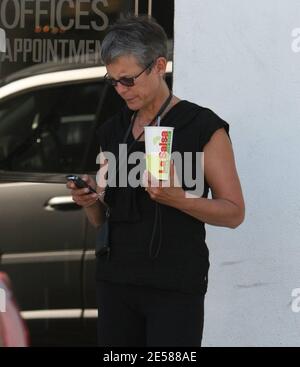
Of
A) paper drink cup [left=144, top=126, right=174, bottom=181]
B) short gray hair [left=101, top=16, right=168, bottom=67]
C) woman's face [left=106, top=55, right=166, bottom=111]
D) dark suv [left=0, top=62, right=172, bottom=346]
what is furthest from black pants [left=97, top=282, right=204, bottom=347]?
dark suv [left=0, top=62, right=172, bottom=346]

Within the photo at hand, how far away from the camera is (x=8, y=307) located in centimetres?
439

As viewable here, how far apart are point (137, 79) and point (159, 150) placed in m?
0.38

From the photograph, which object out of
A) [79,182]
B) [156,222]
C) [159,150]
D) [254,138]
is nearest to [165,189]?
[159,150]

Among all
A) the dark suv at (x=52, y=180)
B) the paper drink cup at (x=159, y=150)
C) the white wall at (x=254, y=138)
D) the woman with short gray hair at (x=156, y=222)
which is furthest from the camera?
the dark suv at (x=52, y=180)

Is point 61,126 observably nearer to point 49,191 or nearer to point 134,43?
point 49,191

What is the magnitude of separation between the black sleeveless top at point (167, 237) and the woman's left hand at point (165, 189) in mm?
192

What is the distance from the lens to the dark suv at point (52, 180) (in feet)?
14.2

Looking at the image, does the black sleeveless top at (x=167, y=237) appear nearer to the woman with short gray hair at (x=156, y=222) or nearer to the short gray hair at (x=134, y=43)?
the woman with short gray hair at (x=156, y=222)

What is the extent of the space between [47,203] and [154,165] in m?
1.73

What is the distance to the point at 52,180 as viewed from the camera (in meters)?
4.32

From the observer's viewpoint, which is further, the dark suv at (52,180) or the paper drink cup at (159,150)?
the dark suv at (52,180)

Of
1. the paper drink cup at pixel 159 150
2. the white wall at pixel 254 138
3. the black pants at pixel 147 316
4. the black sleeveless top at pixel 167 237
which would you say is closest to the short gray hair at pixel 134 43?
the black sleeveless top at pixel 167 237

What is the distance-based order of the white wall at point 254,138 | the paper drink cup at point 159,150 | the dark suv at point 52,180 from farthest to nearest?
the dark suv at point 52,180
the white wall at point 254,138
the paper drink cup at point 159,150

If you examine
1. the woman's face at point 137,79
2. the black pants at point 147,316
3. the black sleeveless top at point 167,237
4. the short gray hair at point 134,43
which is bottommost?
the black pants at point 147,316
